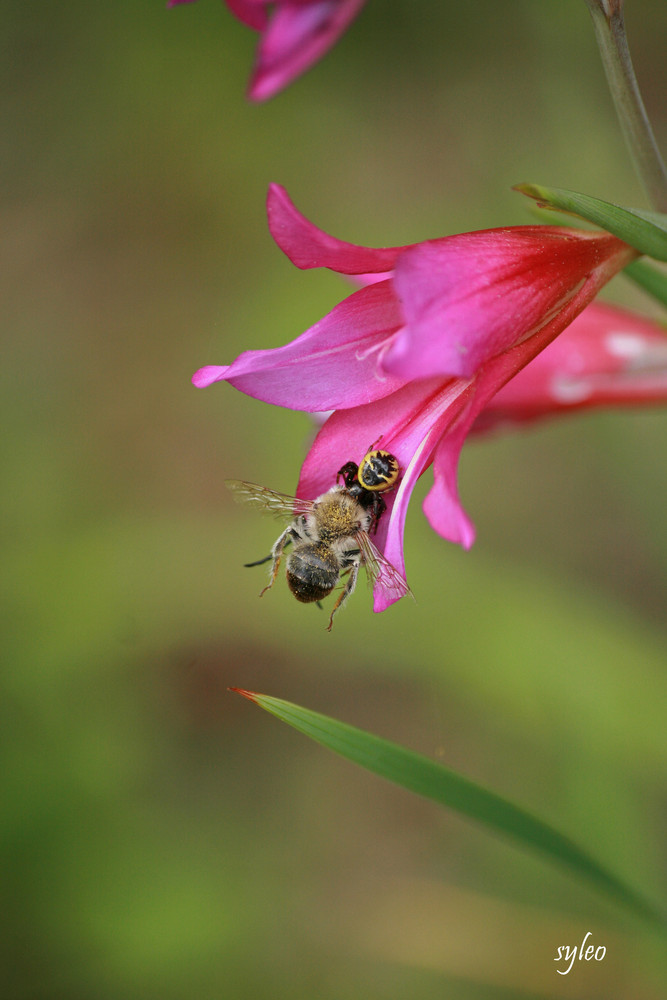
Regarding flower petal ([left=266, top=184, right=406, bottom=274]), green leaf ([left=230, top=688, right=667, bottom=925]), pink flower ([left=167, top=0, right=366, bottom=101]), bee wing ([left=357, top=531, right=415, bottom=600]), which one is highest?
pink flower ([left=167, top=0, right=366, bottom=101])

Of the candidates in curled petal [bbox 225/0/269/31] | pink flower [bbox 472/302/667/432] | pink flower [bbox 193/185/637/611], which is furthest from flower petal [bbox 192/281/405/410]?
pink flower [bbox 472/302/667/432]

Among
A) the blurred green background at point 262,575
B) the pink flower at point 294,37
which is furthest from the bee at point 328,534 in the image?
the blurred green background at point 262,575

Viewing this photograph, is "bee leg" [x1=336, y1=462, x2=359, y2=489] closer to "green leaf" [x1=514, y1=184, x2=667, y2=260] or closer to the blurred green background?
"green leaf" [x1=514, y1=184, x2=667, y2=260]

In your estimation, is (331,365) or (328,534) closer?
(331,365)

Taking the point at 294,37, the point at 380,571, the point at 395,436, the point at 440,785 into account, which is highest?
the point at 294,37

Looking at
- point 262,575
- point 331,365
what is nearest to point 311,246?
point 331,365

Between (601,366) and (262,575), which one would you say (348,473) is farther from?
(262,575)
